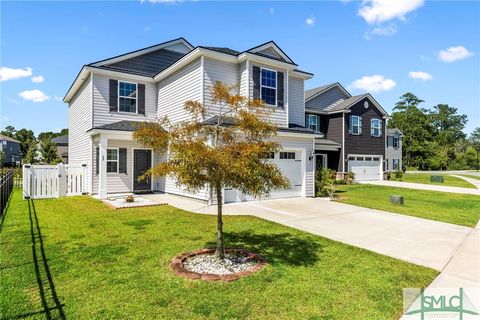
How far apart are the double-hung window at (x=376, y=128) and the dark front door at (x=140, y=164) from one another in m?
20.4

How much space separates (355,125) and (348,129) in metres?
1.00

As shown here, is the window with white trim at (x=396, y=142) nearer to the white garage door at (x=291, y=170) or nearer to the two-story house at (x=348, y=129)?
the two-story house at (x=348, y=129)

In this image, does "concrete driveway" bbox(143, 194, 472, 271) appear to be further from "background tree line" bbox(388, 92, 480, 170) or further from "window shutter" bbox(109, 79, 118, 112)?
"background tree line" bbox(388, 92, 480, 170)

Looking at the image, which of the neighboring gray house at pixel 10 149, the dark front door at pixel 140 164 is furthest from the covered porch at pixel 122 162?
the neighboring gray house at pixel 10 149

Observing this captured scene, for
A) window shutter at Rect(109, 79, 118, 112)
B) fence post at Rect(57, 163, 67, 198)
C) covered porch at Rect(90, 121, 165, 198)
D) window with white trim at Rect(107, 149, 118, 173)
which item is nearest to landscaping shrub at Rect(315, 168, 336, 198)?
covered porch at Rect(90, 121, 165, 198)

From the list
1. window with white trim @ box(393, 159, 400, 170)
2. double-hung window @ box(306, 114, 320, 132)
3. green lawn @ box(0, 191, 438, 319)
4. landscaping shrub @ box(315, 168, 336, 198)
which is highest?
double-hung window @ box(306, 114, 320, 132)

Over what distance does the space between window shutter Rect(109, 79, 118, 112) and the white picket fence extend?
11.3 feet

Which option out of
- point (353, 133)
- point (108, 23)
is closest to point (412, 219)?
point (108, 23)

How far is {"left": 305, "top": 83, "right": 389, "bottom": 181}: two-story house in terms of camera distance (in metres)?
24.5

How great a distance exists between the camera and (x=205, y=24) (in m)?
13.0

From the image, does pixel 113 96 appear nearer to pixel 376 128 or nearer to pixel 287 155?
pixel 287 155

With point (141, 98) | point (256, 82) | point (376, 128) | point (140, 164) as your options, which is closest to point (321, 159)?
point (376, 128)

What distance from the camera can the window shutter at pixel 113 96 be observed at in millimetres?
14945

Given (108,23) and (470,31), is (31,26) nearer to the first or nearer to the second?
(108,23)
